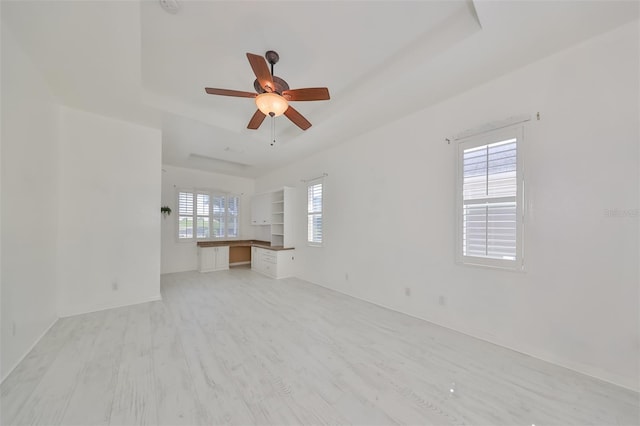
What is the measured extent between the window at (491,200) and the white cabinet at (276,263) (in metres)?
3.83

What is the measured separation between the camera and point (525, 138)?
93.1 inches

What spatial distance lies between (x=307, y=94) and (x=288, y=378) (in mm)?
2585

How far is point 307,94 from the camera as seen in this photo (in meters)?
2.32

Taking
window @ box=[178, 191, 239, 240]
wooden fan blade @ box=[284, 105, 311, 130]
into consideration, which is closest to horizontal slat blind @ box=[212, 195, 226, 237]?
window @ box=[178, 191, 239, 240]

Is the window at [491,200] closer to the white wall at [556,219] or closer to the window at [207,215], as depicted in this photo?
the white wall at [556,219]

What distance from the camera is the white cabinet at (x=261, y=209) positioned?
6455 mm

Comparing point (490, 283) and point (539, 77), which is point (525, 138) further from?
point (490, 283)

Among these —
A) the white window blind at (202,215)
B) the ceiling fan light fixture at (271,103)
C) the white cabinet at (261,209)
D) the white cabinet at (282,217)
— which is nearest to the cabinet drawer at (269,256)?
the white cabinet at (282,217)

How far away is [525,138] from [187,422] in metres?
3.71

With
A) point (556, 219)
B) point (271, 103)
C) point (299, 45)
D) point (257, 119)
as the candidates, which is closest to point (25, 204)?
point (257, 119)

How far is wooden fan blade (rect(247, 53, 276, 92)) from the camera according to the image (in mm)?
1880

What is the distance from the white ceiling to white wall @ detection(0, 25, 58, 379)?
11.0 inches

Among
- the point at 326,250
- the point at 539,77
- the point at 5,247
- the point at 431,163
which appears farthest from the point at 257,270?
the point at 539,77

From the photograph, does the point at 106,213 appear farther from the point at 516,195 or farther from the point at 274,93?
the point at 516,195
